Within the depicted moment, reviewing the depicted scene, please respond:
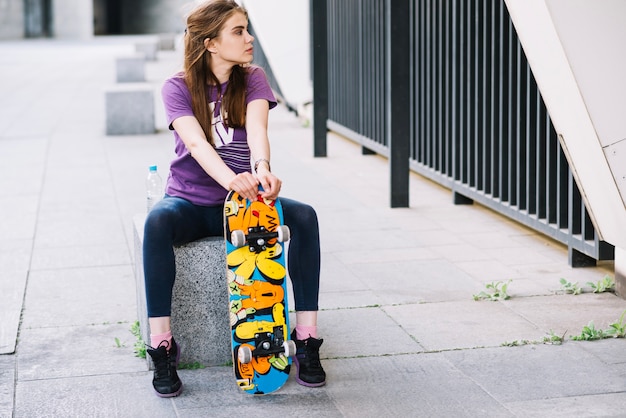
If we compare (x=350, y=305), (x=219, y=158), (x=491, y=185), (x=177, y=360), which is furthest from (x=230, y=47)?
(x=491, y=185)

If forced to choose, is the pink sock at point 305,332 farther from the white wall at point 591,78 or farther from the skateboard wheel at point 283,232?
the white wall at point 591,78

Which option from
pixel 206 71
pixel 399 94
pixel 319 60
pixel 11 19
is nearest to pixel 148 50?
pixel 319 60

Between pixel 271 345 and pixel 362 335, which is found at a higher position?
pixel 271 345

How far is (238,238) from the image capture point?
4.13 metres

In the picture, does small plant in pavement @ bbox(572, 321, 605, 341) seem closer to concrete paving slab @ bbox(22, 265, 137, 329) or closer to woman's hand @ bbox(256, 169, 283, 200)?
woman's hand @ bbox(256, 169, 283, 200)

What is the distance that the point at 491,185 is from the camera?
25.4 feet

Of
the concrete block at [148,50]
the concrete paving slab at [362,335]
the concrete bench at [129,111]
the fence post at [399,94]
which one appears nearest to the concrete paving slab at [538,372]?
the concrete paving slab at [362,335]

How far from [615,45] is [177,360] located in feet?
8.84

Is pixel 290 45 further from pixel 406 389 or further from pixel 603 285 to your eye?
pixel 406 389

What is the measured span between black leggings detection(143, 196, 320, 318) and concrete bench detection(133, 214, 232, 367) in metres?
0.09

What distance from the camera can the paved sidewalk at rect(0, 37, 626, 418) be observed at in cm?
418

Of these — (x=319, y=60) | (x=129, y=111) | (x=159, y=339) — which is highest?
(x=319, y=60)

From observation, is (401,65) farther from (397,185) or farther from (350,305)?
(350,305)

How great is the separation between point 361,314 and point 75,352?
148 cm
